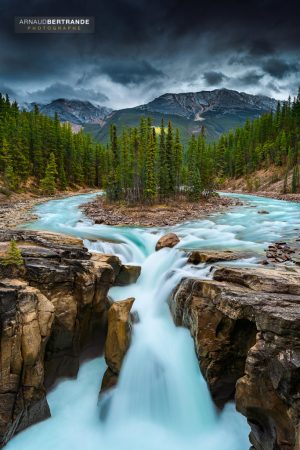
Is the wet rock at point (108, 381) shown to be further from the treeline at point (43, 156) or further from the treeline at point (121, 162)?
the treeline at point (43, 156)

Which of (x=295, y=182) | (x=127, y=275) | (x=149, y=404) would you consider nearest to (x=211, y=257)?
(x=127, y=275)

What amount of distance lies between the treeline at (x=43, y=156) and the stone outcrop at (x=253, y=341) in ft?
156

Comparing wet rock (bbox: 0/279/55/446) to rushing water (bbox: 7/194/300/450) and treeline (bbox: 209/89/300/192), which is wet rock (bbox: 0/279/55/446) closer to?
rushing water (bbox: 7/194/300/450)

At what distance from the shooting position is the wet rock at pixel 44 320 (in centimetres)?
863

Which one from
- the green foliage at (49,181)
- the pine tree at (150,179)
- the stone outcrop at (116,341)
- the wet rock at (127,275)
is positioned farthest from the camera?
the green foliage at (49,181)

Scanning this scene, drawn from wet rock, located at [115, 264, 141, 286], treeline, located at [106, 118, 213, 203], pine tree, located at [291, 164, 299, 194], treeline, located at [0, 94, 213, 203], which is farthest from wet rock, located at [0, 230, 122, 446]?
pine tree, located at [291, 164, 299, 194]

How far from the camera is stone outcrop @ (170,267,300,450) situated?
6648 millimetres

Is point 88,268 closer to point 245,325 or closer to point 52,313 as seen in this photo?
point 52,313

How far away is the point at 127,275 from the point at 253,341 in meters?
8.10

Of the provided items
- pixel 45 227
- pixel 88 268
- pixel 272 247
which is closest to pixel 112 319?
pixel 88 268

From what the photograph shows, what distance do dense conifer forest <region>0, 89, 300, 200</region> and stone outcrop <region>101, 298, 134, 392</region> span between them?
3220cm

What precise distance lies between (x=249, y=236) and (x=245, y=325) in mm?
14021

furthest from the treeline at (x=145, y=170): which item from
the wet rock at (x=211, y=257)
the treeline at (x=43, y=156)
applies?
the wet rock at (x=211, y=257)

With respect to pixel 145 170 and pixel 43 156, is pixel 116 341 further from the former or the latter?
pixel 43 156
